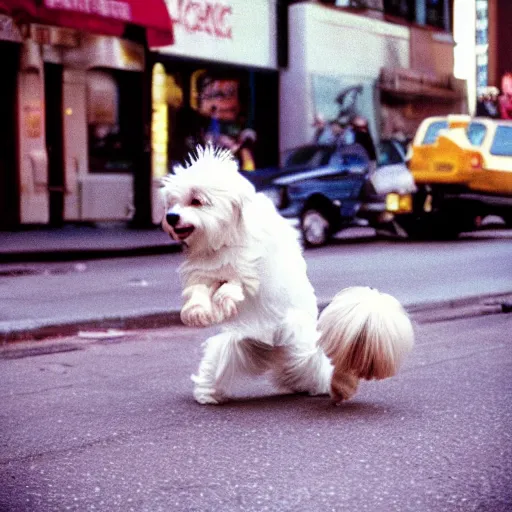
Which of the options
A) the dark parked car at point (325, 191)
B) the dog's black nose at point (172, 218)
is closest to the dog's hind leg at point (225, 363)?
the dog's black nose at point (172, 218)

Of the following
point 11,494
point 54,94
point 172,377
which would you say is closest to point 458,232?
point 54,94

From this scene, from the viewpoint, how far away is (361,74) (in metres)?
26.1

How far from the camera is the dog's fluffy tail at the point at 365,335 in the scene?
458cm

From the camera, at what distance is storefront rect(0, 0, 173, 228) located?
17453 millimetres

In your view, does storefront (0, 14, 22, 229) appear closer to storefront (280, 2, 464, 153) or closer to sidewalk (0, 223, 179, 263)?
sidewalk (0, 223, 179, 263)

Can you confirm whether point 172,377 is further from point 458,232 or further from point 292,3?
point 292,3

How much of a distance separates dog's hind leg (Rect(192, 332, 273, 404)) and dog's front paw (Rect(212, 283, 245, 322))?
36 cm

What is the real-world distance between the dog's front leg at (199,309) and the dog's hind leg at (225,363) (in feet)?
1.27

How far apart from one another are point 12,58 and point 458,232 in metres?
8.24

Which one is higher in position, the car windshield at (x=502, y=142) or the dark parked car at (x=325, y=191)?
the car windshield at (x=502, y=142)

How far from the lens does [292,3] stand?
23.9 metres

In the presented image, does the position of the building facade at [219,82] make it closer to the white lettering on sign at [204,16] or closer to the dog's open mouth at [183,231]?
the white lettering on sign at [204,16]

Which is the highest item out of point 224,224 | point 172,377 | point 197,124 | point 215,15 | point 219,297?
point 215,15

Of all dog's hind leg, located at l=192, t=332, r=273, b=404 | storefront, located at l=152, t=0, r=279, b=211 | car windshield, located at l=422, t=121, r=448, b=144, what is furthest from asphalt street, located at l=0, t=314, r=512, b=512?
storefront, located at l=152, t=0, r=279, b=211
